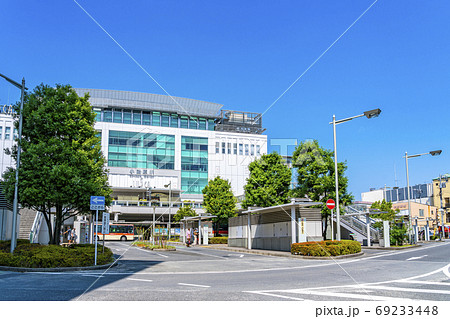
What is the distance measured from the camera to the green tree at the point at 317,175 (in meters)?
33.3

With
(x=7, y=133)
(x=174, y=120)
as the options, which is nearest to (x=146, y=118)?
(x=174, y=120)

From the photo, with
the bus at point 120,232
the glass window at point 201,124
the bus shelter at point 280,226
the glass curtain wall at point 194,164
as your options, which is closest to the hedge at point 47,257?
the bus shelter at point 280,226

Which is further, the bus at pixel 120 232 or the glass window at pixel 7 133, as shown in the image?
the glass window at pixel 7 133

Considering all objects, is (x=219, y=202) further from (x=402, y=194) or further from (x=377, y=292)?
(x=402, y=194)

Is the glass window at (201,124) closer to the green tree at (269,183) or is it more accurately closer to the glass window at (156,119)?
the glass window at (156,119)

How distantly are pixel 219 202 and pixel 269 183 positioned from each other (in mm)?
10631

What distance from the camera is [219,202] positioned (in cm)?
5406

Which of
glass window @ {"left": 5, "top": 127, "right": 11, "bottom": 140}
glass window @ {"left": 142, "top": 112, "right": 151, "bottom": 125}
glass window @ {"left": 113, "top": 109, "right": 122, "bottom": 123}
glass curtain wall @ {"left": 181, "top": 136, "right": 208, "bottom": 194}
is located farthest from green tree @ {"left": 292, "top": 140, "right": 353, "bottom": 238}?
glass window @ {"left": 5, "top": 127, "right": 11, "bottom": 140}

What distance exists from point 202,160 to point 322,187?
179ft

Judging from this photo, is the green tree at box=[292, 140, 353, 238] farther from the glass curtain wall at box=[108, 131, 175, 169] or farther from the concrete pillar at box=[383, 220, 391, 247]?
the glass curtain wall at box=[108, 131, 175, 169]

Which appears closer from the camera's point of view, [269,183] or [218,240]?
[269,183]

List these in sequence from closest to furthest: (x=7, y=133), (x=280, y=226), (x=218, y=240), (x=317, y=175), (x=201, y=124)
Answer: (x=280, y=226) → (x=317, y=175) → (x=218, y=240) → (x=7, y=133) → (x=201, y=124)

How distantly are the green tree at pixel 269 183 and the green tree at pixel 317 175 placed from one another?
415 inches

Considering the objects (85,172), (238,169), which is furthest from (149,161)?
(85,172)
